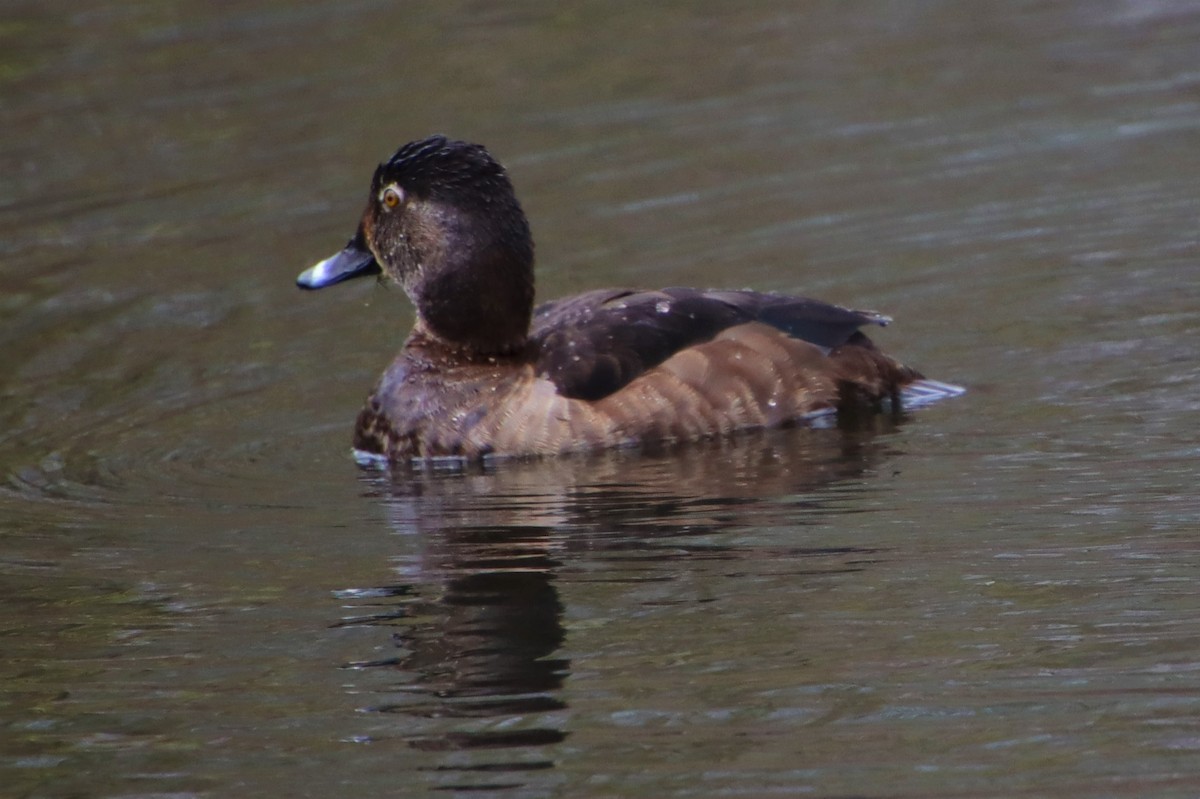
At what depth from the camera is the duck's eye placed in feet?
26.8

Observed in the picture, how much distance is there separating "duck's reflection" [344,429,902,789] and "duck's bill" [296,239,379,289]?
0.95 meters

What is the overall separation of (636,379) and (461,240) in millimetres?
918

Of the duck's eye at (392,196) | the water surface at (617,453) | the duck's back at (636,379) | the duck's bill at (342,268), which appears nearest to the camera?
the water surface at (617,453)

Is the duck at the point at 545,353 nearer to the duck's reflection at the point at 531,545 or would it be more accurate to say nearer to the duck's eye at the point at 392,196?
the duck's eye at the point at 392,196

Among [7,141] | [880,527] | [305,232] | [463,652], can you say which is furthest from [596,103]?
[463,652]

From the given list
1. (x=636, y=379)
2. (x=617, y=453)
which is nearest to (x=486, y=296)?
(x=636, y=379)

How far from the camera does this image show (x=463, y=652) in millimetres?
5418

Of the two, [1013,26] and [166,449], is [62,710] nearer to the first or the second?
[166,449]

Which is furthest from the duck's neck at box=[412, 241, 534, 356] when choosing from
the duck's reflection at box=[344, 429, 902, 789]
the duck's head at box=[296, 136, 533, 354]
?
the duck's reflection at box=[344, 429, 902, 789]

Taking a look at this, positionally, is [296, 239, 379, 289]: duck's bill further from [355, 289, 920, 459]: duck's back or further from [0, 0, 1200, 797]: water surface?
[0, 0, 1200, 797]: water surface

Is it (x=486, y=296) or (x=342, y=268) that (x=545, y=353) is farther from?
(x=342, y=268)

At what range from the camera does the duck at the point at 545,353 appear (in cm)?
776

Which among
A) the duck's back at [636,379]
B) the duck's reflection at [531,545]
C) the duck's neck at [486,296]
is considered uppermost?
the duck's neck at [486,296]

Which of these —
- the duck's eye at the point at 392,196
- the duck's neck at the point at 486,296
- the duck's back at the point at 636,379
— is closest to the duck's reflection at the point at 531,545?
the duck's back at the point at 636,379
